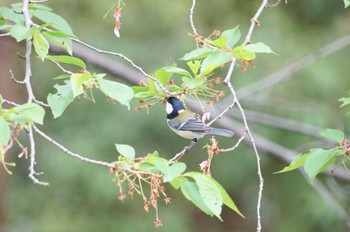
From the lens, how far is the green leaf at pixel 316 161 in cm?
170

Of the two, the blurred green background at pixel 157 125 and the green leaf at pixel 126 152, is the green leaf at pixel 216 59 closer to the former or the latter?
the green leaf at pixel 126 152

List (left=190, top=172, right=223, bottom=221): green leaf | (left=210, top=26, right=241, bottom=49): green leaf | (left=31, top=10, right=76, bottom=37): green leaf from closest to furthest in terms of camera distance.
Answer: (left=190, top=172, right=223, bottom=221): green leaf, (left=210, top=26, right=241, bottom=49): green leaf, (left=31, top=10, right=76, bottom=37): green leaf

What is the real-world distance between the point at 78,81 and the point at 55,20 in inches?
24.6

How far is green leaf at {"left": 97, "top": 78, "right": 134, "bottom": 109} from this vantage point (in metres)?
1.52

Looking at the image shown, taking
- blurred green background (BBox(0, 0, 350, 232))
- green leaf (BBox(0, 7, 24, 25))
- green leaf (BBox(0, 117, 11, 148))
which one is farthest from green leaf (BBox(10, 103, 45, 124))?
blurred green background (BBox(0, 0, 350, 232))

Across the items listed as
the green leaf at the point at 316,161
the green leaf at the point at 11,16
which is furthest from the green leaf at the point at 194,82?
the green leaf at the point at 11,16

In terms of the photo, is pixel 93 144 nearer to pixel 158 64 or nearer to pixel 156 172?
pixel 158 64

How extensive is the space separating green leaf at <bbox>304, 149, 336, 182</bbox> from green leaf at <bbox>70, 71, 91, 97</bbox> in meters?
0.56

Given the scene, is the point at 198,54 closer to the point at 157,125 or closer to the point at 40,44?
the point at 40,44

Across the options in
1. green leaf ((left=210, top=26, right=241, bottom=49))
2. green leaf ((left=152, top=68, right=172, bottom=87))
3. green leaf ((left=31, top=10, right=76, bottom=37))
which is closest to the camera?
green leaf ((left=210, top=26, right=241, bottom=49))

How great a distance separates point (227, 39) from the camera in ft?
5.46

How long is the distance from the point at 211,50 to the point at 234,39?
0.30 feet

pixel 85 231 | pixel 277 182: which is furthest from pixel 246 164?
pixel 85 231

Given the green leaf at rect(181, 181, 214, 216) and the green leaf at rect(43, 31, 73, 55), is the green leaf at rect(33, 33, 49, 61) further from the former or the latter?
the green leaf at rect(181, 181, 214, 216)
